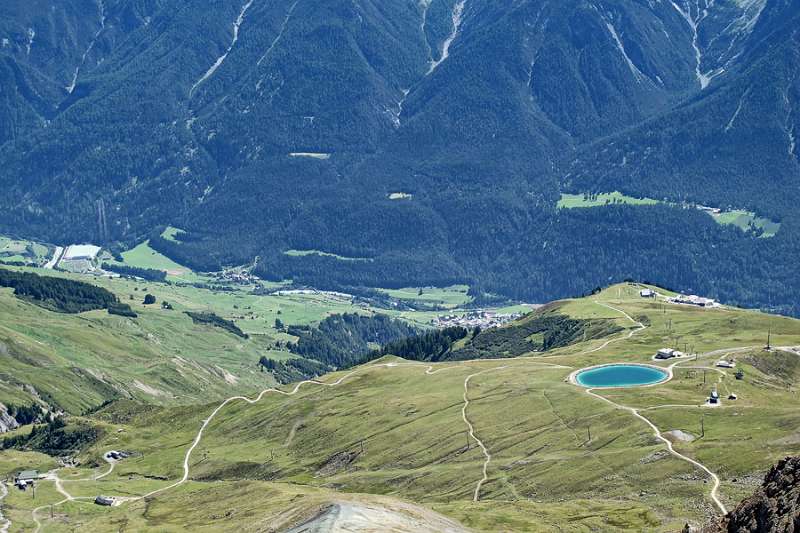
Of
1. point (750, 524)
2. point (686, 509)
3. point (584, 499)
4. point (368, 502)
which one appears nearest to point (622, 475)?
point (584, 499)

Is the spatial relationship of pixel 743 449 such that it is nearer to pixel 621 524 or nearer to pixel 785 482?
pixel 621 524

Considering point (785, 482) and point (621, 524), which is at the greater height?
point (785, 482)

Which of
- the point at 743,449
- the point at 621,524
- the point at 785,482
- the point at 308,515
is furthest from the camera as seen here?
the point at 743,449

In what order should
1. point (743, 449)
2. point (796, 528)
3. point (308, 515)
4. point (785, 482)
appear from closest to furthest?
point (796, 528) < point (785, 482) < point (308, 515) < point (743, 449)

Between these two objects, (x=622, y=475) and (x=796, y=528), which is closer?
(x=796, y=528)

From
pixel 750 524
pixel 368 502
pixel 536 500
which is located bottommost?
pixel 536 500

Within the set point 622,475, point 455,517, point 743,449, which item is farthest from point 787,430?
point 455,517
